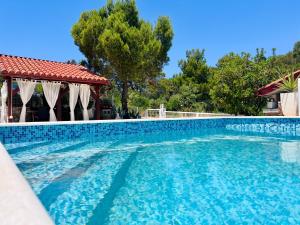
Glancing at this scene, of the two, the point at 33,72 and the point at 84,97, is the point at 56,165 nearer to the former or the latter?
the point at 33,72

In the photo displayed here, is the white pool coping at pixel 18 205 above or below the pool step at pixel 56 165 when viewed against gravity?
above

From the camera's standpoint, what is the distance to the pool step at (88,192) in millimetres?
4195

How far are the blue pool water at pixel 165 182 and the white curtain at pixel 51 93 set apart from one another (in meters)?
4.03

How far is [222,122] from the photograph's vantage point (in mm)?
16297

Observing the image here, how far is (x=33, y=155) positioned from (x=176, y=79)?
87.5 feet

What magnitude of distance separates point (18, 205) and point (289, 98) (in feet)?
58.7

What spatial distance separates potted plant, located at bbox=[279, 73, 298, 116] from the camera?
17.1 metres

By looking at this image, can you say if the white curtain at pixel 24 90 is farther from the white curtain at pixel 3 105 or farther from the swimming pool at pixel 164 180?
the swimming pool at pixel 164 180

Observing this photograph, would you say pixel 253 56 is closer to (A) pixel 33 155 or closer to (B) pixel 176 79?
(B) pixel 176 79

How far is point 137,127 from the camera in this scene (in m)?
14.2

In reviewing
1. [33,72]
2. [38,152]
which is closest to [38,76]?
[33,72]

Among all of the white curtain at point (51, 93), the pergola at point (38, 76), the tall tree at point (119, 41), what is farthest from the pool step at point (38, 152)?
the tall tree at point (119, 41)

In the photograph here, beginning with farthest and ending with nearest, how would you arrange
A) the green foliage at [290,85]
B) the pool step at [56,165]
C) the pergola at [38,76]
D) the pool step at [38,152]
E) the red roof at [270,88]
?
the red roof at [270,88]
the green foliage at [290,85]
the pergola at [38,76]
the pool step at [38,152]
the pool step at [56,165]

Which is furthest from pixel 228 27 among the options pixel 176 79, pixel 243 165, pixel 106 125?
pixel 243 165
